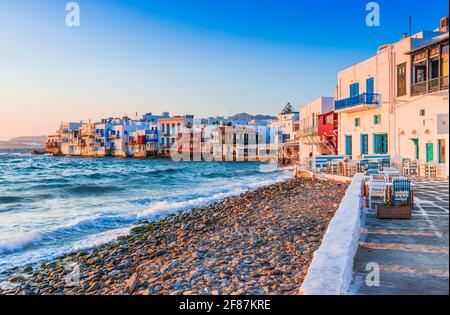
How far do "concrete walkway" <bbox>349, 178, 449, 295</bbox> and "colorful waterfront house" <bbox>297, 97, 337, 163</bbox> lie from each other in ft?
70.0

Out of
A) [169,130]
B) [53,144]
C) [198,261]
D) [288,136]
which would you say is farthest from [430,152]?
[53,144]

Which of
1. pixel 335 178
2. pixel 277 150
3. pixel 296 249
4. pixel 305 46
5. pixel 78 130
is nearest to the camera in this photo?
pixel 305 46

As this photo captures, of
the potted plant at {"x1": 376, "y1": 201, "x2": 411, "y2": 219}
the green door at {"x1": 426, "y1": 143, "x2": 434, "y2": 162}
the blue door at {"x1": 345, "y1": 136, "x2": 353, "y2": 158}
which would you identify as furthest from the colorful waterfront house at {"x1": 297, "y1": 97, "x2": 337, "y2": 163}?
the green door at {"x1": 426, "y1": 143, "x2": 434, "y2": 162}

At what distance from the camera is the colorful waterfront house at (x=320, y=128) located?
28.2 meters

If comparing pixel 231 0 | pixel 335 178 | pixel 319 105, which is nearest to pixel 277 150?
pixel 319 105

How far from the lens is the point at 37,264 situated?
25.0 feet

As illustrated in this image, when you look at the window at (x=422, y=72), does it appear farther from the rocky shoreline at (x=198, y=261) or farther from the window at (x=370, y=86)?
the window at (x=370, y=86)

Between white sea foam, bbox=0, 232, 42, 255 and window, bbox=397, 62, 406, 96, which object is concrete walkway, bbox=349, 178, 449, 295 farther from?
white sea foam, bbox=0, 232, 42, 255

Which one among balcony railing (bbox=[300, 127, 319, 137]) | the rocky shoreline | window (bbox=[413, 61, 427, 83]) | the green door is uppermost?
balcony railing (bbox=[300, 127, 319, 137])

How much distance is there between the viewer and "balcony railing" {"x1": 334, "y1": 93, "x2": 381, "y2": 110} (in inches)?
659

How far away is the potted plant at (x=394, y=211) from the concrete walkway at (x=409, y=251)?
120mm

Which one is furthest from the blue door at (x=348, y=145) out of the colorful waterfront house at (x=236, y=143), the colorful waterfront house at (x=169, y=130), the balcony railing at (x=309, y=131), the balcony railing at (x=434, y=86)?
the colorful waterfront house at (x=169, y=130)
